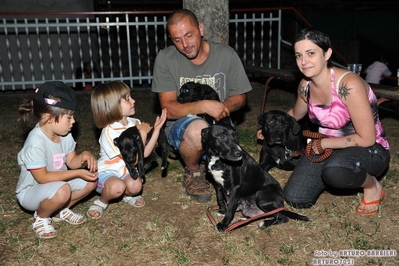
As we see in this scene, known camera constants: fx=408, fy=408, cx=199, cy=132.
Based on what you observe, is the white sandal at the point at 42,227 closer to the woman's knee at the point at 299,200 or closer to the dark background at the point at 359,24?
the woman's knee at the point at 299,200

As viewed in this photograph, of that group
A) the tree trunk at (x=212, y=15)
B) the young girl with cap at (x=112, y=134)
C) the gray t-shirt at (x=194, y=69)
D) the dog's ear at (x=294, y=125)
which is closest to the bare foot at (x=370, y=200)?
the dog's ear at (x=294, y=125)

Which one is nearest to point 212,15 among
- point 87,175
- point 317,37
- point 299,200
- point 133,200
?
point 317,37

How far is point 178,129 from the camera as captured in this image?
514cm

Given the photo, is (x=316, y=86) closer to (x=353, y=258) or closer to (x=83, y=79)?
(x=353, y=258)

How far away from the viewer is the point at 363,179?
4.40 meters

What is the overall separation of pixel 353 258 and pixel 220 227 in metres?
1.31

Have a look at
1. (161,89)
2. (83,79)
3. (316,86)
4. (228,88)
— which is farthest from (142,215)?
(83,79)

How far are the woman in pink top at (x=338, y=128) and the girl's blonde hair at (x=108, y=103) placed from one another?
1944mm

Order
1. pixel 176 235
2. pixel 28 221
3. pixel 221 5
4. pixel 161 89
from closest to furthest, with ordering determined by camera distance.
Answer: pixel 176 235 < pixel 28 221 < pixel 161 89 < pixel 221 5

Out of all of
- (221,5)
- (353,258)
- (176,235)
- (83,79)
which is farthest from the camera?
(83,79)

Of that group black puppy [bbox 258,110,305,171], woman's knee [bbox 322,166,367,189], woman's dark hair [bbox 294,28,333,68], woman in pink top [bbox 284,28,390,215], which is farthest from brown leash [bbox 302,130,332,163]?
woman's dark hair [bbox 294,28,333,68]

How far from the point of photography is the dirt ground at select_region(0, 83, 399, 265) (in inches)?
148

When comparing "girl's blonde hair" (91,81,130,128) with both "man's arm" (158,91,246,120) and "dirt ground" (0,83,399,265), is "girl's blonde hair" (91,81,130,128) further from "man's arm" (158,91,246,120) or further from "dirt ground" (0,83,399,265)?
"dirt ground" (0,83,399,265)

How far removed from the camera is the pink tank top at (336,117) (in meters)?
4.32
